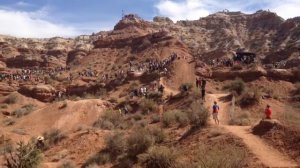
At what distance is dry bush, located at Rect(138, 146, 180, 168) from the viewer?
55.5 ft

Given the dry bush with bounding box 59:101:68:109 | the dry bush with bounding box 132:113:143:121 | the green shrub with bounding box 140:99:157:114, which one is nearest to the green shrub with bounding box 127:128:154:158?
the dry bush with bounding box 132:113:143:121

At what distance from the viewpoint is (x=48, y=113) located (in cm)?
3716

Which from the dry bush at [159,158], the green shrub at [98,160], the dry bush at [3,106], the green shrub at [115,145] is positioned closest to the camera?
the dry bush at [159,158]

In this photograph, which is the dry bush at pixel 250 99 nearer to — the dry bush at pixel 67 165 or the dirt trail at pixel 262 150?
the dirt trail at pixel 262 150

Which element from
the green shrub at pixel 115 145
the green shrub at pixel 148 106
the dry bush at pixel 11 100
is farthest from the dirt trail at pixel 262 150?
the dry bush at pixel 11 100

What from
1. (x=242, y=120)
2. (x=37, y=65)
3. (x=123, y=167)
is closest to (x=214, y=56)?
(x=37, y=65)

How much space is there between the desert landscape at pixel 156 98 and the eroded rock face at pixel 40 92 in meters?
0.13

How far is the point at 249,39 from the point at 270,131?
64.1 metres

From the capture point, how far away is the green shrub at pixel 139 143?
20141mm

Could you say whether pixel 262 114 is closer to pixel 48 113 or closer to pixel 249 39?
pixel 48 113

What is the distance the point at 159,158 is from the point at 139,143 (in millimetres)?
3284

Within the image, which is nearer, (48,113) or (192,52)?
(48,113)

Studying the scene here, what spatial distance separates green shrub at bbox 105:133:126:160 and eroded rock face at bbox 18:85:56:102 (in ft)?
98.8

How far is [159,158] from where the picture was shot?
17.2m
